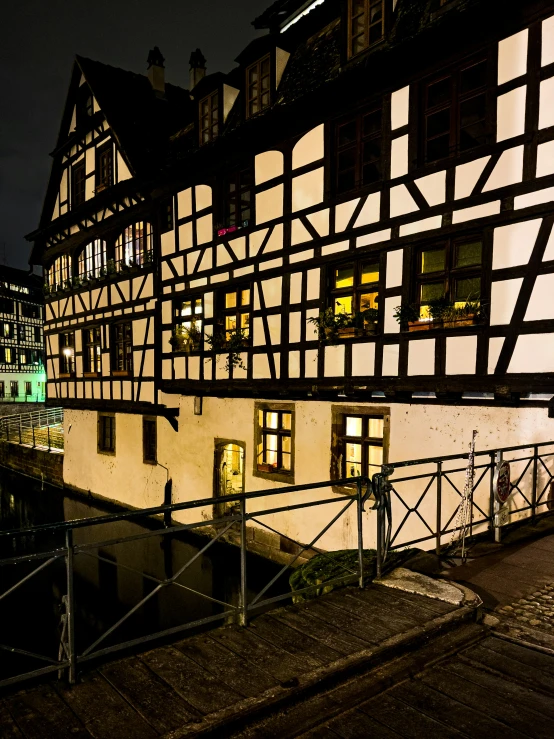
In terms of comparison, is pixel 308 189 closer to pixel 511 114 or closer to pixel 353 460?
pixel 511 114

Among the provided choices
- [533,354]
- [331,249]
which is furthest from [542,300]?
[331,249]

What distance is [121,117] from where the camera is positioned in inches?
629

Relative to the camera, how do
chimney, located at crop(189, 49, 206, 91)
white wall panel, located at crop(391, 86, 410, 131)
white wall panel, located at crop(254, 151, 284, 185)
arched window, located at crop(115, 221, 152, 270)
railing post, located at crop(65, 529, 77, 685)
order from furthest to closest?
chimney, located at crop(189, 49, 206, 91) < arched window, located at crop(115, 221, 152, 270) < white wall panel, located at crop(254, 151, 284, 185) < white wall panel, located at crop(391, 86, 410, 131) < railing post, located at crop(65, 529, 77, 685)

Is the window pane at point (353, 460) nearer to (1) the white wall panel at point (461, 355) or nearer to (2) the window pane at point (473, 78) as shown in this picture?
(1) the white wall panel at point (461, 355)

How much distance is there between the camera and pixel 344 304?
32.7 feet

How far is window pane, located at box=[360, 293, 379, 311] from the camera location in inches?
372

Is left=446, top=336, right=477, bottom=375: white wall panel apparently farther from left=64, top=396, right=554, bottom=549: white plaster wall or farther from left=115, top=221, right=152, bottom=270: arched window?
left=115, top=221, right=152, bottom=270: arched window

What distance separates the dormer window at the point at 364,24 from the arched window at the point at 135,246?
25.5 ft

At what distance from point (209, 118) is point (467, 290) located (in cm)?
868

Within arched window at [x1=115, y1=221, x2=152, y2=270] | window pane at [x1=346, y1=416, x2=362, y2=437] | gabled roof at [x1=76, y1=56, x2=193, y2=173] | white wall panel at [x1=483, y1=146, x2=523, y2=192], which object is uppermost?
gabled roof at [x1=76, y1=56, x2=193, y2=173]

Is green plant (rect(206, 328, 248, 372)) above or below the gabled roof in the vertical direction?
below

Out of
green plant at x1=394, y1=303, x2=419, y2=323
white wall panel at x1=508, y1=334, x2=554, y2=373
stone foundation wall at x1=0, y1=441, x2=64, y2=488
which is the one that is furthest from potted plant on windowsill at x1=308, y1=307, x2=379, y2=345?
stone foundation wall at x1=0, y1=441, x2=64, y2=488

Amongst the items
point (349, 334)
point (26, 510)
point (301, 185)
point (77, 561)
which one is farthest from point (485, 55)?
point (26, 510)

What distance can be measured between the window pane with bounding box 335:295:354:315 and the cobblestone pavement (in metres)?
6.14
